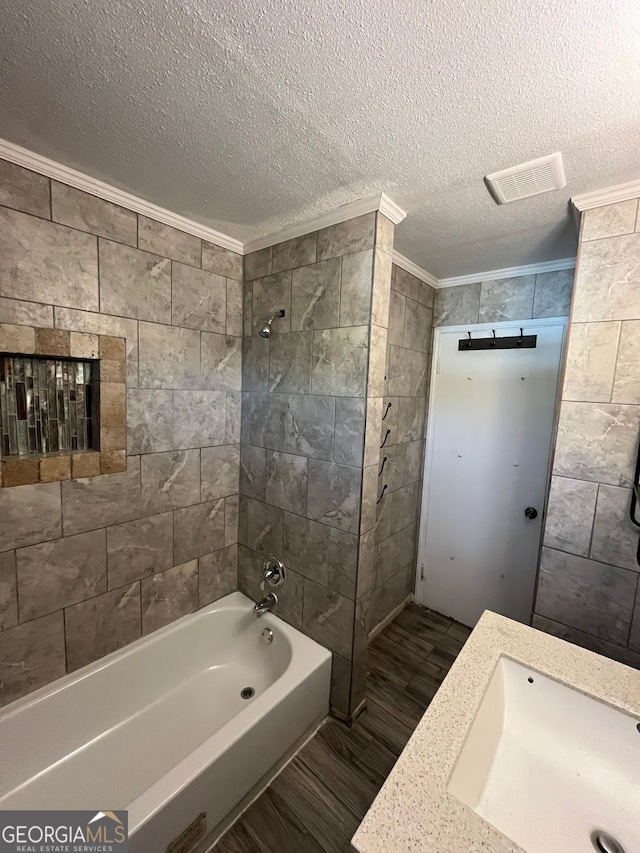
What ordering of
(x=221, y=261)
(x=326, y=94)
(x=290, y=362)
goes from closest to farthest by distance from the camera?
(x=326, y=94)
(x=290, y=362)
(x=221, y=261)

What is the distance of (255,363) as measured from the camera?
2012 mm

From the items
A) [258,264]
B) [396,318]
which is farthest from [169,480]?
[396,318]

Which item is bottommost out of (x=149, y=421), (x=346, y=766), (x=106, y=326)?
(x=346, y=766)

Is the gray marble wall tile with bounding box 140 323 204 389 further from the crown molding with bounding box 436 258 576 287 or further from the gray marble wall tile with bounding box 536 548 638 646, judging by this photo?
the gray marble wall tile with bounding box 536 548 638 646

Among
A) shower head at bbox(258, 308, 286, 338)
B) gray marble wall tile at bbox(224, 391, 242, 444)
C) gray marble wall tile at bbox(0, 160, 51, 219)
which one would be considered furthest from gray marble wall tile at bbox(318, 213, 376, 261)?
gray marble wall tile at bbox(0, 160, 51, 219)

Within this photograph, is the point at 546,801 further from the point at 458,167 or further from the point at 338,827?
the point at 458,167

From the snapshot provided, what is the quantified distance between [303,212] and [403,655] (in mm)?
2674

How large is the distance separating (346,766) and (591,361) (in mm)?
2071

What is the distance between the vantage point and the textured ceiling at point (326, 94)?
76cm

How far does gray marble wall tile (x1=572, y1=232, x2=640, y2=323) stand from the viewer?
49.6 inches

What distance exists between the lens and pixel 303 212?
1621 mm

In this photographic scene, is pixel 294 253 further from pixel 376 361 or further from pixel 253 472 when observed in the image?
pixel 253 472

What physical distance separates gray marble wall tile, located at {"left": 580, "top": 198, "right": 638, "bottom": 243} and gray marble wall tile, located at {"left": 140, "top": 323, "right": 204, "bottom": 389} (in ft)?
6.04

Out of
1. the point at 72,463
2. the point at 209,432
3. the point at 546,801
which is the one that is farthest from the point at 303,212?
the point at 546,801
